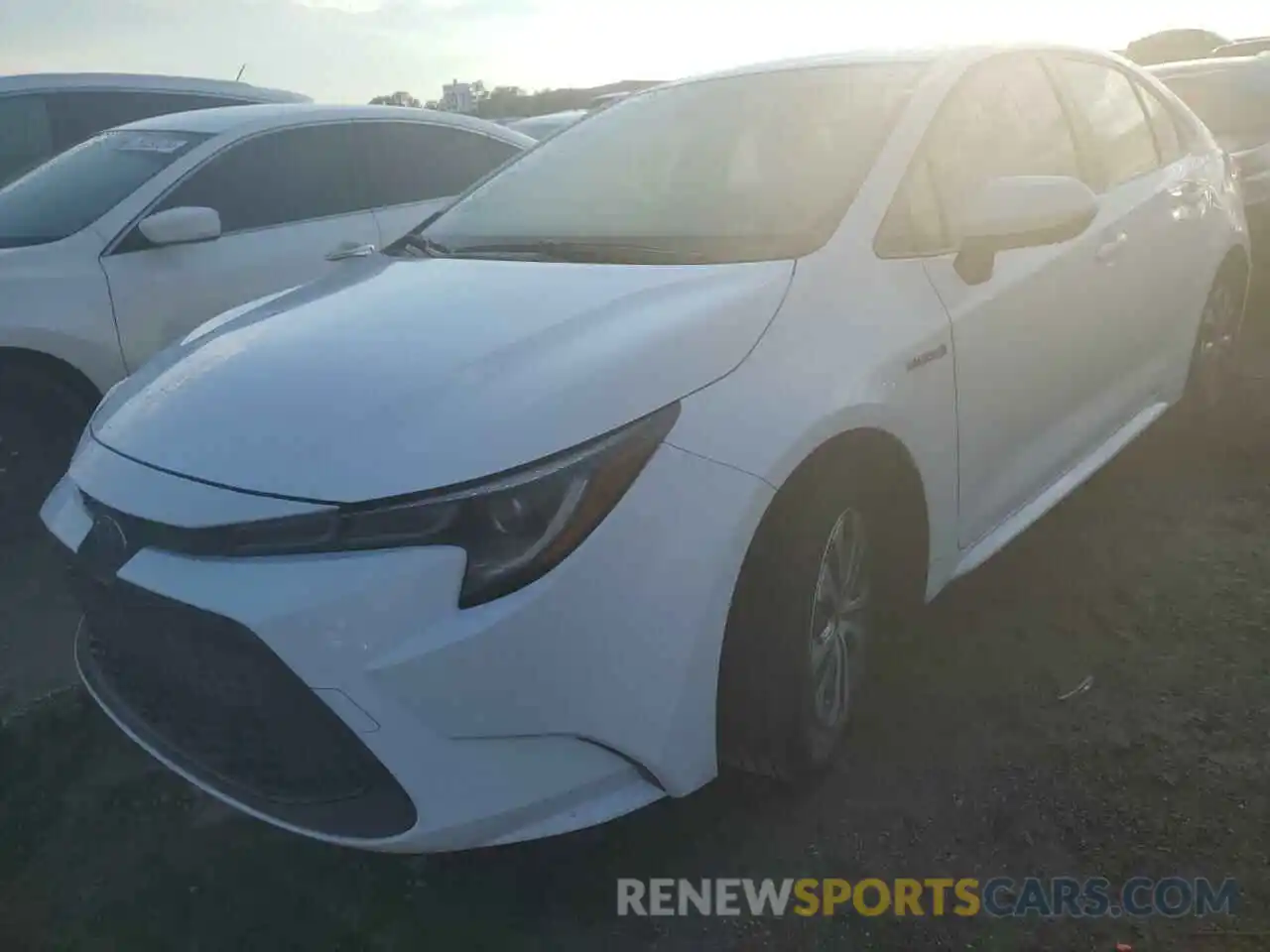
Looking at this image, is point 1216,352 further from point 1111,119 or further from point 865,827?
point 865,827

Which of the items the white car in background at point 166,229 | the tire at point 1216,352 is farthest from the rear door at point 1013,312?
the white car in background at point 166,229

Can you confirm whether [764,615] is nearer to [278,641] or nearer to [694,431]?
[694,431]

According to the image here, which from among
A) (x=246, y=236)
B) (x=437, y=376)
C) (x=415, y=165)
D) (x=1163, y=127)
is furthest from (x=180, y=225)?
(x=1163, y=127)

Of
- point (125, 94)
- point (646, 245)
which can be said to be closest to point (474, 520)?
point (646, 245)

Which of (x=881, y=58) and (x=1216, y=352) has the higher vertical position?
(x=881, y=58)

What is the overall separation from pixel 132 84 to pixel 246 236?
248 centimetres

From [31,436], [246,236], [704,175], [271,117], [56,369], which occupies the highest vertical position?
[271,117]

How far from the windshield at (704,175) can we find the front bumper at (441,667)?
89 cm

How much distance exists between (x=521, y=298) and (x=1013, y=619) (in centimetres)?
176

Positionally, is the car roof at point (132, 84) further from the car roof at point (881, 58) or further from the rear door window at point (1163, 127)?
the rear door window at point (1163, 127)

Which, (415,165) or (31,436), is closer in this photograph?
(31,436)

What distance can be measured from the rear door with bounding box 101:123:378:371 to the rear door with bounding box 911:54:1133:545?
252cm

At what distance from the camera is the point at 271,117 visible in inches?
201

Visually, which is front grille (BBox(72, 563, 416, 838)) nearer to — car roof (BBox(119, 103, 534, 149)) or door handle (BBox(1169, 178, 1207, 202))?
car roof (BBox(119, 103, 534, 149))
